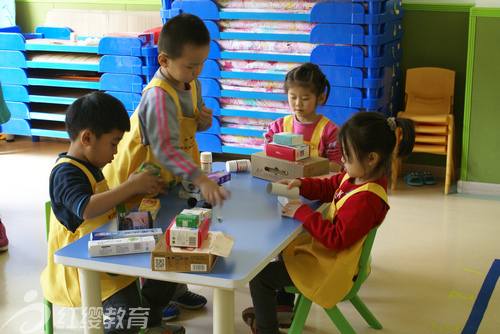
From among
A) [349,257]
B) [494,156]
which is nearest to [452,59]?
[494,156]

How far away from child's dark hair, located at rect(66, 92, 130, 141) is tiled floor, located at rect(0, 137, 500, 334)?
944 millimetres

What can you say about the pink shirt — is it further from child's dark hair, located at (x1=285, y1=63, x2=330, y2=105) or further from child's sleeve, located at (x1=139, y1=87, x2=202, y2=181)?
child's sleeve, located at (x1=139, y1=87, x2=202, y2=181)

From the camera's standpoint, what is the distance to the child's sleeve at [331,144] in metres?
2.54

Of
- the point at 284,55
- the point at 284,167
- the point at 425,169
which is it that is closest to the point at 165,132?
the point at 284,167

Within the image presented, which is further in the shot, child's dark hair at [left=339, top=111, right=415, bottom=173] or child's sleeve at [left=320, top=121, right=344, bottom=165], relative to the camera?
child's sleeve at [left=320, top=121, right=344, bottom=165]

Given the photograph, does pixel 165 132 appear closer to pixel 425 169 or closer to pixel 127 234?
pixel 127 234

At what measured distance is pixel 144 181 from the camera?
1796 millimetres

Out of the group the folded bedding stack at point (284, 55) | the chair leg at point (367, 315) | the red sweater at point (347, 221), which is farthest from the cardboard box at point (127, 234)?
the folded bedding stack at point (284, 55)

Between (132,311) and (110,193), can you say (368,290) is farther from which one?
(110,193)

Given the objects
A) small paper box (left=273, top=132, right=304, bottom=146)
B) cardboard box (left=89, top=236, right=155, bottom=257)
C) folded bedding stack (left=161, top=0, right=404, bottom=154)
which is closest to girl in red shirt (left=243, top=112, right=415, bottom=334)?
small paper box (left=273, top=132, right=304, bottom=146)

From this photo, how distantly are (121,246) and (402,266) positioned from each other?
1.79 m

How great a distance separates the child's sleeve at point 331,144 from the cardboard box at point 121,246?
1.21 m

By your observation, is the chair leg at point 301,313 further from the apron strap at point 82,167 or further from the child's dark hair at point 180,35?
the child's dark hair at point 180,35

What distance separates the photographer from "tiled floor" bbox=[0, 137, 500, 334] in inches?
93.2
